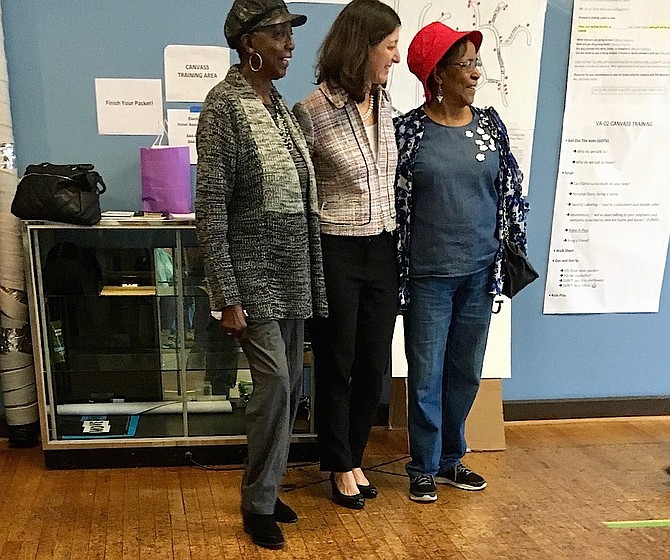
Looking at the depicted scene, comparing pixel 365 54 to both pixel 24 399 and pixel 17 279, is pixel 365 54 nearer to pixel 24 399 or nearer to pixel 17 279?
pixel 17 279

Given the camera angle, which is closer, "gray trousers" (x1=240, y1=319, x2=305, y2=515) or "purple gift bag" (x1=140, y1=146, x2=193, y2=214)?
"gray trousers" (x1=240, y1=319, x2=305, y2=515)

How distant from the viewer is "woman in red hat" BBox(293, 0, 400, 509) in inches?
76.7

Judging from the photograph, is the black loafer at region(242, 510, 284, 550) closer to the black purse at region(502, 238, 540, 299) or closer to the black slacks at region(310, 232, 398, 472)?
the black slacks at region(310, 232, 398, 472)

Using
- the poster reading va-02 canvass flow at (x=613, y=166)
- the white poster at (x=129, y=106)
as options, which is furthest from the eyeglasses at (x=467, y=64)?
the white poster at (x=129, y=106)

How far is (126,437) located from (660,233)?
88.8 inches

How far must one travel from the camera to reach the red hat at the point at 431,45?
1.99 meters

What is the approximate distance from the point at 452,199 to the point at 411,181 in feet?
0.44

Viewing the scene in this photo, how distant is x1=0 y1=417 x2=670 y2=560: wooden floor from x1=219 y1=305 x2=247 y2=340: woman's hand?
2.08ft

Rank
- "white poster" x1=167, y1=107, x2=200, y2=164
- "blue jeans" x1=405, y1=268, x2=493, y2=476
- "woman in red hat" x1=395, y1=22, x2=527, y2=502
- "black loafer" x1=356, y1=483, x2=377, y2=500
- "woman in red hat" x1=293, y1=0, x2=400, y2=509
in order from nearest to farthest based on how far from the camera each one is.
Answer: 1. "woman in red hat" x1=293, y1=0, x2=400, y2=509
2. "woman in red hat" x1=395, y1=22, x2=527, y2=502
3. "blue jeans" x1=405, y1=268, x2=493, y2=476
4. "black loafer" x1=356, y1=483, x2=377, y2=500
5. "white poster" x1=167, y1=107, x2=200, y2=164

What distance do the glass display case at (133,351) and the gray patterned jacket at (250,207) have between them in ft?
1.74

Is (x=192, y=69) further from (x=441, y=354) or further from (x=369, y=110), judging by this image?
(x=441, y=354)

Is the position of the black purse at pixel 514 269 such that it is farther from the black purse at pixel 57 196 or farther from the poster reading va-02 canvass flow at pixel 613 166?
the black purse at pixel 57 196

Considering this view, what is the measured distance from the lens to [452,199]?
2078 millimetres

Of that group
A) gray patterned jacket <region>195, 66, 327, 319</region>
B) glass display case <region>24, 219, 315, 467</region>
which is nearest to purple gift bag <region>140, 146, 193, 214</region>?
glass display case <region>24, 219, 315, 467</region>
